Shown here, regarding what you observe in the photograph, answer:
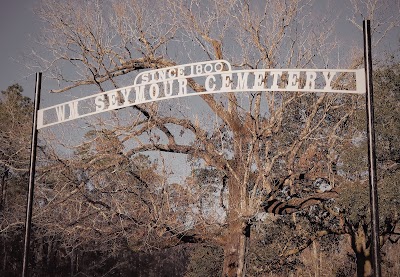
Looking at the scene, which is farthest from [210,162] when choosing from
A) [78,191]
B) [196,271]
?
[196,271]

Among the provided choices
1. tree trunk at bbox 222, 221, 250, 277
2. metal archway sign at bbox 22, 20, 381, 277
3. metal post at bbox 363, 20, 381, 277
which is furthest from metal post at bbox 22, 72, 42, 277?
tree trunk at bbox 222, 221, 250, 277

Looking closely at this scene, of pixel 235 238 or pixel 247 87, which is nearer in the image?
pixel 247 87

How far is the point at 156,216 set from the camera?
36.7ft

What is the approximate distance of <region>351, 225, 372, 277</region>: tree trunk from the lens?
1706 cm

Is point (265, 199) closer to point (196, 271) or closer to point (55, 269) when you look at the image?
point (196, 271)

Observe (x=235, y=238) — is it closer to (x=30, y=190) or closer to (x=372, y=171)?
(x=30, y=190)

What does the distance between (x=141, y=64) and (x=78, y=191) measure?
3758mm

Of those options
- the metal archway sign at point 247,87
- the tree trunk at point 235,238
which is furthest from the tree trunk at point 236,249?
the metal archway sign at point 247,87

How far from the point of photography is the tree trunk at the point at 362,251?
56.0 ft

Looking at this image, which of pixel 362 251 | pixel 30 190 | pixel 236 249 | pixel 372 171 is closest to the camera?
pixel 372 171

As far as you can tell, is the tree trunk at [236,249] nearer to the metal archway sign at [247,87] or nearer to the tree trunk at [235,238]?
the tree trunk at [235,238]

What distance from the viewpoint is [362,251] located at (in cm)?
1731

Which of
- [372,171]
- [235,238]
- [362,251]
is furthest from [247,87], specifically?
[362,251]

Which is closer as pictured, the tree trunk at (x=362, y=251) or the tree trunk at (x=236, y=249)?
the tree trunk at (x=236, y=249)
